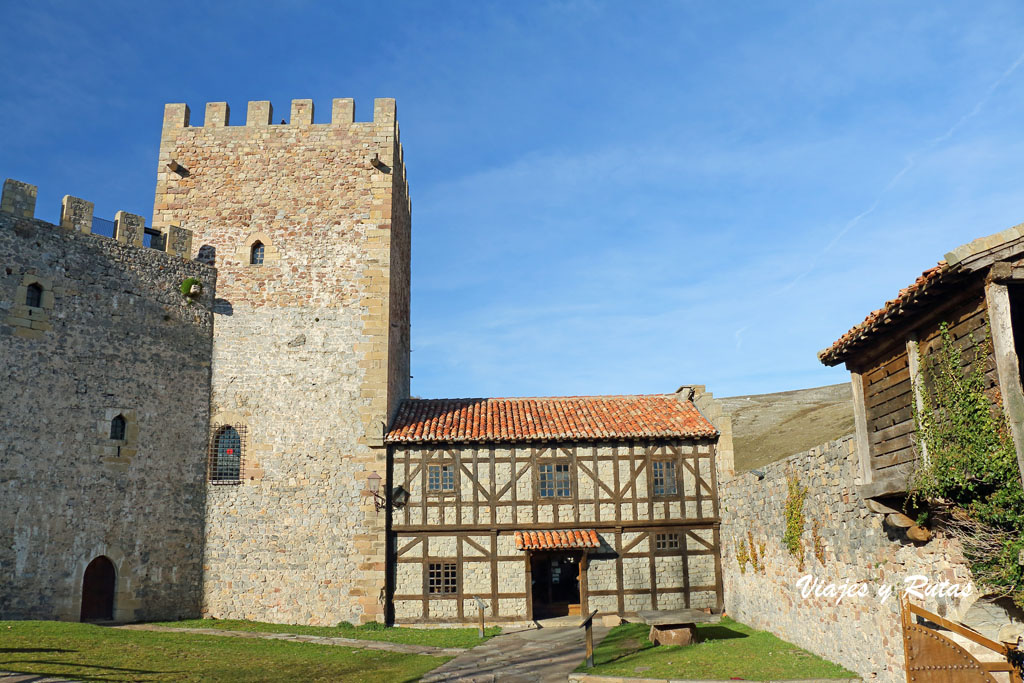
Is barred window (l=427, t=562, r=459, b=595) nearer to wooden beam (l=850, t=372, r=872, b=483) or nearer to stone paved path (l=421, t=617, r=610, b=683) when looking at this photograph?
stone paved path (l=421, t=617, r=610, b=683)

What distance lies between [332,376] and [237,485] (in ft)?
13.2

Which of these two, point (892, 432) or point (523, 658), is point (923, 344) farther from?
point (523, 658)

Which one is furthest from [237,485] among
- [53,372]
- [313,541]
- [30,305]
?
[30,305]

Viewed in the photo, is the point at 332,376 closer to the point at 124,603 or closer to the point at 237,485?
the point at 237,485

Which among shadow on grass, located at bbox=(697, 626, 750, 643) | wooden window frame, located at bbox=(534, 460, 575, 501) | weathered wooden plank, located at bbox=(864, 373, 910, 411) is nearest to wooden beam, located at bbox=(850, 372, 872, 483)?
weathered wooden plank, located at bbox=(864, 373, 910, 411)

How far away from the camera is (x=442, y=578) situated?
20.5m

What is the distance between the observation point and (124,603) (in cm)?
1869

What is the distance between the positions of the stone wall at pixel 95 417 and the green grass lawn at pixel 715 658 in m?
12.0

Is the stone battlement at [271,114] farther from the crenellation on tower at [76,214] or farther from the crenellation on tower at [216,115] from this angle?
the crenellation on tower at [76,214]

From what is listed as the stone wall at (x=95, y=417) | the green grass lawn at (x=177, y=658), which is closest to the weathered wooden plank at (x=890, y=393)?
the green grass lawn at (x=177, y=658)

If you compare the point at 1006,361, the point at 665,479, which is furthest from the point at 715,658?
the point at 1006,361

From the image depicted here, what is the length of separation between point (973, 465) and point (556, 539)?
1300 cm

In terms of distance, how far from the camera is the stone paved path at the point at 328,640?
1638 cm

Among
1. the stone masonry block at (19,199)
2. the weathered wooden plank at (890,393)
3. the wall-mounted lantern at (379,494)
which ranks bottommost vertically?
the wall-mounted lantern at (379,494)
